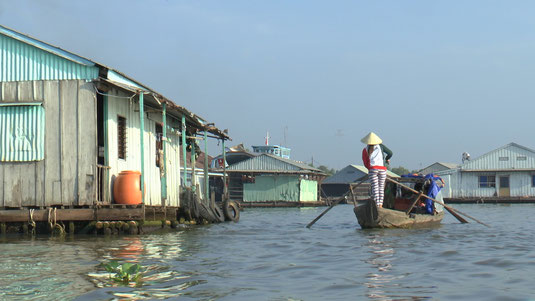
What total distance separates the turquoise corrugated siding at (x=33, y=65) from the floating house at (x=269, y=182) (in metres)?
27.8

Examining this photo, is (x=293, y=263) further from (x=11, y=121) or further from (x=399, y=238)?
(x=11, y=121)

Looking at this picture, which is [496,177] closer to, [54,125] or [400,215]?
[400,215]

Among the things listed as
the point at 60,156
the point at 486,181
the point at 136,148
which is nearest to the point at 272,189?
the point at 486,181

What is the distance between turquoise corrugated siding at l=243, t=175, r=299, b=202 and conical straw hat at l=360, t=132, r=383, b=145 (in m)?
27.2

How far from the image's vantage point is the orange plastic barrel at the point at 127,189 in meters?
13.5

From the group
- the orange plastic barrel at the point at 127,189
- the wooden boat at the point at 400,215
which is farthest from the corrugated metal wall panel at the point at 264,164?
the orange plastic barrel at the point at 127,189

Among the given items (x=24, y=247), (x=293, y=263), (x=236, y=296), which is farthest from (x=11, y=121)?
(x=236, y=296)

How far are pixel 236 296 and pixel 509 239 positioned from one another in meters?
8.27

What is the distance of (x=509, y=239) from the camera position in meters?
12.6

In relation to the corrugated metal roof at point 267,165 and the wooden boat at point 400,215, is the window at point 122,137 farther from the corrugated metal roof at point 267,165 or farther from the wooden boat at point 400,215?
the corrugated metal roof at point 267,165

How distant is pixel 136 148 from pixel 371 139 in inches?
239

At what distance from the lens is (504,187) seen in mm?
45156

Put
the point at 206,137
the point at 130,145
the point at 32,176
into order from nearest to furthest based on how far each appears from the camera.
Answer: the point at 32,176 → the point at 130,145 → the point at 206,137

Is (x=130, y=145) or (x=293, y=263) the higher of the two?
(x=130, y=145)
